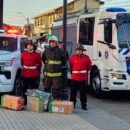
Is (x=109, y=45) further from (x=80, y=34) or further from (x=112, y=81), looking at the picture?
(x=80, y=34)

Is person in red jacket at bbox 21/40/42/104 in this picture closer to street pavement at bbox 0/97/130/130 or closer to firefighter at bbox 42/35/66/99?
firefighter at bbox 42/35/66/99

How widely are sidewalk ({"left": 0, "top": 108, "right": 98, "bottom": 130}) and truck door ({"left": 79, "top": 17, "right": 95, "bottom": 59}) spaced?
4.88 m

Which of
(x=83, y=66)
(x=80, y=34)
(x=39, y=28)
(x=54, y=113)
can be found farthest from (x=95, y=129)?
(x=39, y=28)

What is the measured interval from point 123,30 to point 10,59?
374 centimetres

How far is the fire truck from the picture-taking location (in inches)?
537

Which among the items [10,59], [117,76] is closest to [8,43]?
[10,59]

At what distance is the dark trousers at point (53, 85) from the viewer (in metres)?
11.6

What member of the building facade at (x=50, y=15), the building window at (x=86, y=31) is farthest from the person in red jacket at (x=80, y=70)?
the building facade at (x=50, y=15)

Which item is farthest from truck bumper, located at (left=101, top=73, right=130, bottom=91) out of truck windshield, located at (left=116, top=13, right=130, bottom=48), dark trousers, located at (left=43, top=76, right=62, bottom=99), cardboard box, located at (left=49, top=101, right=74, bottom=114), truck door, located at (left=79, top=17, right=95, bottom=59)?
cardboard box, located at (left=49, top=101, right=74, bottom=114)

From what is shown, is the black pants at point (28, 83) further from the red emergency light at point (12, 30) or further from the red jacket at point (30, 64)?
the red emergency light at point (12, 30)

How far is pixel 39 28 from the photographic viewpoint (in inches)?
3661

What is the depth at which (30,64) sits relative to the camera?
12.0m

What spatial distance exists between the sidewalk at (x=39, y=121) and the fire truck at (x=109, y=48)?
3.20 meters

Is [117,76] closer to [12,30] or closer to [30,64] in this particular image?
[30,64]
